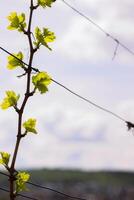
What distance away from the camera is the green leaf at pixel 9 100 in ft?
14.7

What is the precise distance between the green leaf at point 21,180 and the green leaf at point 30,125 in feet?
→ 0.97

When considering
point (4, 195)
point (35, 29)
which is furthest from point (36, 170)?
point (35, 29)

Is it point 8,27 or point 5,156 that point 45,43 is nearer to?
point 8,27

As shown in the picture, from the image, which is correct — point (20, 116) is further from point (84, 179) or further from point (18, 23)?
point (84, 179)

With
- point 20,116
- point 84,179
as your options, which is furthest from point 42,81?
point 84,179

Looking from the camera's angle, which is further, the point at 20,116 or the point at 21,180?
the point at 21,180

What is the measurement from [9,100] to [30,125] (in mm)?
218

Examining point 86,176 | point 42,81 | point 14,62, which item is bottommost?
point 42,81

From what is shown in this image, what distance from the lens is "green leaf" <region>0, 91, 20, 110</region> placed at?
4.47 metres

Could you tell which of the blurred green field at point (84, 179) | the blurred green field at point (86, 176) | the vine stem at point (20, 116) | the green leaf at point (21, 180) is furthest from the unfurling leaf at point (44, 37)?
the blurred green field at point (86, 176)

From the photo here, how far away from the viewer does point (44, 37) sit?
182 inches

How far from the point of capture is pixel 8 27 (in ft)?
15.3

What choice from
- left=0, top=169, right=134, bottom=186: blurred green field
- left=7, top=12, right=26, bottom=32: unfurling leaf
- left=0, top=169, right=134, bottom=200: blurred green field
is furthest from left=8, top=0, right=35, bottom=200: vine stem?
left=0, top=169, right=134, bottom=186: blurred green field

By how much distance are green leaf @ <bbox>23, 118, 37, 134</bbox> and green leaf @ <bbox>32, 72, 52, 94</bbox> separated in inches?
8.1
